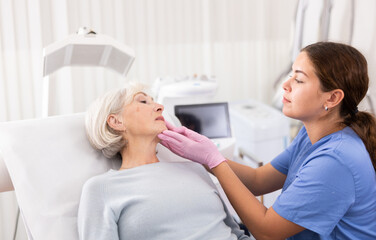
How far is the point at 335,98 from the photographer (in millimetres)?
1166

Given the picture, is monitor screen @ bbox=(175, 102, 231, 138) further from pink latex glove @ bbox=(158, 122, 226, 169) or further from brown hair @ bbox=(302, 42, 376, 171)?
brown hair @ bbox=(302, 42, 376, 171)

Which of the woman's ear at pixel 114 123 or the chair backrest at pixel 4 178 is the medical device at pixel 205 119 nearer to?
the woman's ear at pixel 114 123

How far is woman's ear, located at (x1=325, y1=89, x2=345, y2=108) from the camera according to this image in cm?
115

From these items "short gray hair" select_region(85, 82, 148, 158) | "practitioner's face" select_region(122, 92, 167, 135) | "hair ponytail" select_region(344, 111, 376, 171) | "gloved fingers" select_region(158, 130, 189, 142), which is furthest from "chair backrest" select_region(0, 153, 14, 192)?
"hair ponytail" select_region(344, 111, 376, 171)

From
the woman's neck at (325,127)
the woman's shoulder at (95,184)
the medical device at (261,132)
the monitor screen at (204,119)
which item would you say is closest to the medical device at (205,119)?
the monitor screen at (204,119)

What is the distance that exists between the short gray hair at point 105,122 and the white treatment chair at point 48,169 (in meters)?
0.05

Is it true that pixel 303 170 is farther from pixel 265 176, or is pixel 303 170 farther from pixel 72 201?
pixel 72 201

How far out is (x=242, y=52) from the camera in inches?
121

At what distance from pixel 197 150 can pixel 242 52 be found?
1.94m

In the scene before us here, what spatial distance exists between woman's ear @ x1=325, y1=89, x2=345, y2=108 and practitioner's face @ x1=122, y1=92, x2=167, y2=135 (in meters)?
0.52

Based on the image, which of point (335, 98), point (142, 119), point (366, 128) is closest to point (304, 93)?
point (335, 98)

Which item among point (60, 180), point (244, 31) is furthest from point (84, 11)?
point (60, 180)

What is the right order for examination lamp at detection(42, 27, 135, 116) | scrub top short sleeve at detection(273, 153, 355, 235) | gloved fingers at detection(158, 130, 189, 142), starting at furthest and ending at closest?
1. examination lamp at detection(42, 27, 135, 116)
2. gloved fingers at detection(158, 130, 189, 142)
3. scrub top short sleeve at detection(273, 153, 355, 235)

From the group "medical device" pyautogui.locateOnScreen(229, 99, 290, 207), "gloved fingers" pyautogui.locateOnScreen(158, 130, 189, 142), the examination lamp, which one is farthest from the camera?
"medical device" pyautogui.locateOnScreen(229, 99, 290, 207)
